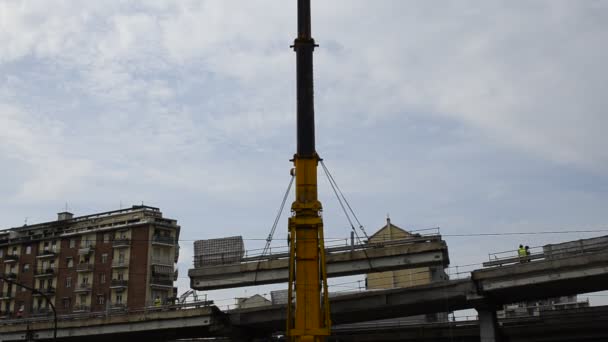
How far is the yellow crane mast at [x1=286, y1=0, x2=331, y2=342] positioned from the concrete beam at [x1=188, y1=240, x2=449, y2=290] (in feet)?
43.9

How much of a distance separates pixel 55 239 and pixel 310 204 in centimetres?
8320

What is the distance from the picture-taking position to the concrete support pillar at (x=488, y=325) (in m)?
40.1

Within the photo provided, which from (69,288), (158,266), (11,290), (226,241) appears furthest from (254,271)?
(11,290)

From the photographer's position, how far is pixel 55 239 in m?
99.2

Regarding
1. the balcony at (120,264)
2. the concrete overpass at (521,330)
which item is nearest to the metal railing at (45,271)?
the balcony at (120,264)

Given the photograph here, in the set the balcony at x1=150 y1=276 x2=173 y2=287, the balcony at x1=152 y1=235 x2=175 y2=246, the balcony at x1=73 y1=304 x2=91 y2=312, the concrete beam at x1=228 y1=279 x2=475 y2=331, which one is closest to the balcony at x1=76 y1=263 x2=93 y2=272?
the balcony at x1=73 y1=304 x2=91 y2=312

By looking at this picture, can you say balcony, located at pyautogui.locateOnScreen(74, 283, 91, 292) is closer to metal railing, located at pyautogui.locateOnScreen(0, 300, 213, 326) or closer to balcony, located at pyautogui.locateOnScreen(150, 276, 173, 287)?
balcony, located at pyautogui.locateOnScreen(150, 276, 173, 287)

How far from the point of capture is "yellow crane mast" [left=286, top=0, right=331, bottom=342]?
2470 centimetres

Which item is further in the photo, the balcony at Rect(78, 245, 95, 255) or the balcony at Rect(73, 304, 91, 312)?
the balcony at Rect(78, 245, 95, 255)

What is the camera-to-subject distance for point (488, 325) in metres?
40.5

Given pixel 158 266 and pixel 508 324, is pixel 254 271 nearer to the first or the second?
pixel 508 324

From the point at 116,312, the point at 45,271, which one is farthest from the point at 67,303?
the point at 116,312

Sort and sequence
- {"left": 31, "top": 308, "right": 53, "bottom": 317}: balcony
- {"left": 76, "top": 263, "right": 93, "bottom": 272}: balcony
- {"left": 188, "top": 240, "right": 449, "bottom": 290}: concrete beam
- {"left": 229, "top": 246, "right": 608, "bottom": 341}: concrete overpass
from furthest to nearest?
{"left": 76, "top": 263, "right": 93, "bottom": 272}: balcony, {"left": 31, "top": 308, "right": 53, "bottom": 317}: balcony, {"left": 188, "top": 240, "right": 449, "bottom": 290}: concrete beam, {"left": 229, "top": 246, "right": 608, "bottom": 341}: concrete overpass

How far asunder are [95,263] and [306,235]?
76.2 metres
